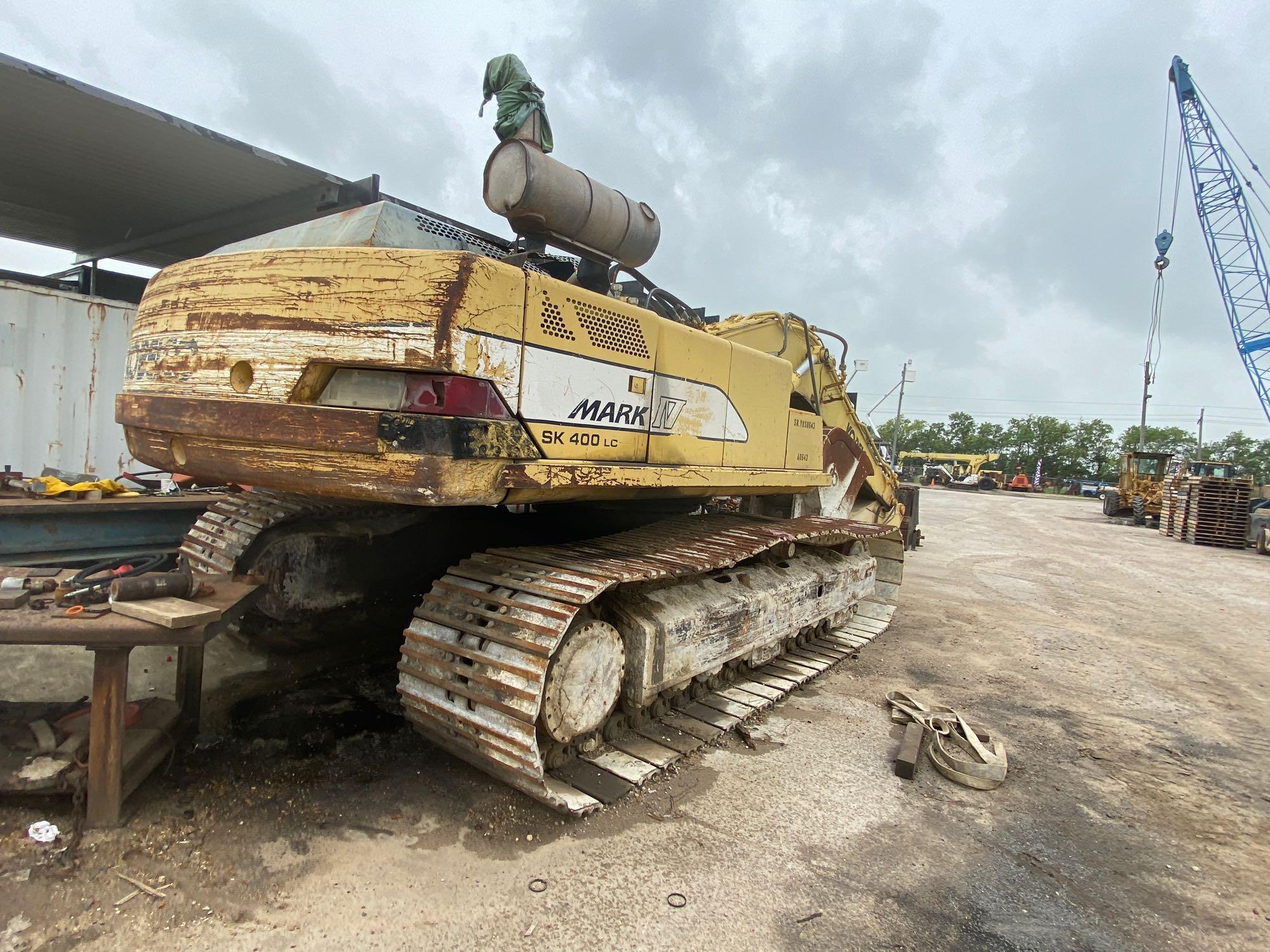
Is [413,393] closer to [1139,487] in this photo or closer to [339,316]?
[339,316]

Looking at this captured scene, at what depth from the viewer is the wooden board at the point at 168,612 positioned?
243 cm

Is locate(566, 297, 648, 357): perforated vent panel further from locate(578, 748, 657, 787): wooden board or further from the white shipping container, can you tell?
the white shipping container

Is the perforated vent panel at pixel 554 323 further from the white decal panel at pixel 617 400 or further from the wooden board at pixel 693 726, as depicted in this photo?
the wooden board at pixel 693 726

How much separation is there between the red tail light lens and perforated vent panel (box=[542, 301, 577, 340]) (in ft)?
1.40

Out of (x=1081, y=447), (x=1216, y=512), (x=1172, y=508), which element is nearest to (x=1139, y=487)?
(x=1172, y=508)

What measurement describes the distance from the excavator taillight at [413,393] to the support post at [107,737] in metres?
1.18

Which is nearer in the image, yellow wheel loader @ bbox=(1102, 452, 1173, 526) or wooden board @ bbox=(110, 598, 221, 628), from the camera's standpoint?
wooden board @ bbox=(110, 598, 221, 628)

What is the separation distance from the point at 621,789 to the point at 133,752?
6.20 ft

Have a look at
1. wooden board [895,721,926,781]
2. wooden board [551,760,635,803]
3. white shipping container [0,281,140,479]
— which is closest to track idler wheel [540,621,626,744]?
wooden board [551,760,635,803]

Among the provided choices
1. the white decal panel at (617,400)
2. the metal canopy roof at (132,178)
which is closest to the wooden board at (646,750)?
the white decal panel at (617,400)

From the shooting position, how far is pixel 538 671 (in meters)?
2.59

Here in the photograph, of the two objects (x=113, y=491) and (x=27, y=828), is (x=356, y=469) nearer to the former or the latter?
(x=27, y=828)

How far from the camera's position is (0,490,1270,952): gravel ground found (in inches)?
87.7

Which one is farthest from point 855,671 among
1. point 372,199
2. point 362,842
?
point 372,199
